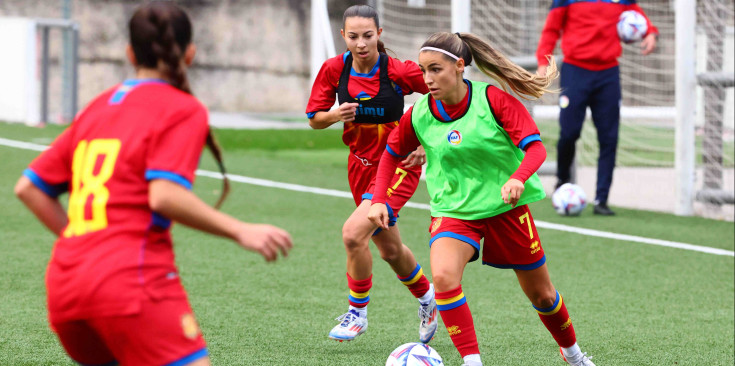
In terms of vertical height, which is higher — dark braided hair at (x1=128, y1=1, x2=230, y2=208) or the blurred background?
dark braided hair at (x1=128, y1=1, x2=230, y2=208)

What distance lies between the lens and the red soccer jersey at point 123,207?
257 centimetres

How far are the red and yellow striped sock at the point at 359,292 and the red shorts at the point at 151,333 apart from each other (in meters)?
2.63

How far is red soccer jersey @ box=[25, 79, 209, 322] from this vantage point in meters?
2.57

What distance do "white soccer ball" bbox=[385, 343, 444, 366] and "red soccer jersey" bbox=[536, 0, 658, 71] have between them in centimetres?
496

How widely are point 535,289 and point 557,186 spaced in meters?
5.49

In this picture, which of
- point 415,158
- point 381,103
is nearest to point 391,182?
point 415,158

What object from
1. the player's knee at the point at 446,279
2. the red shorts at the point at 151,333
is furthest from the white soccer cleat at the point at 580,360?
the red shorts at the point at 151,333

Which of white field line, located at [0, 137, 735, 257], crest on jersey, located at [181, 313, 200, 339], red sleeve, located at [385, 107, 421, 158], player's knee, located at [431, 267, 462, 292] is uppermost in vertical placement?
red sleeve, located at [385, 107, 421, 158]

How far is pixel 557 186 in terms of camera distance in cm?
983

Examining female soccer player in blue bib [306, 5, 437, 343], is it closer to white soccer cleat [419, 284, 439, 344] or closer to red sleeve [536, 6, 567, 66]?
white soccer cleat [419, 284, 439, 344]

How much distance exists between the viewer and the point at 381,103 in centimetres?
530

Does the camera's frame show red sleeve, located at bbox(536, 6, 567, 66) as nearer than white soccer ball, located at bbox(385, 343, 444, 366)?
No

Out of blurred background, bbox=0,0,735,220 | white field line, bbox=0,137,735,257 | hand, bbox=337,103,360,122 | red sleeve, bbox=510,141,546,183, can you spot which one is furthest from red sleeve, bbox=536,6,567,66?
red sleeve, bbox=510,141,546,183

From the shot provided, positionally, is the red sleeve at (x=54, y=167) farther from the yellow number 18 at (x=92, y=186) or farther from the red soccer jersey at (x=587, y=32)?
the red soccer jersey at (x=587, y=32)
